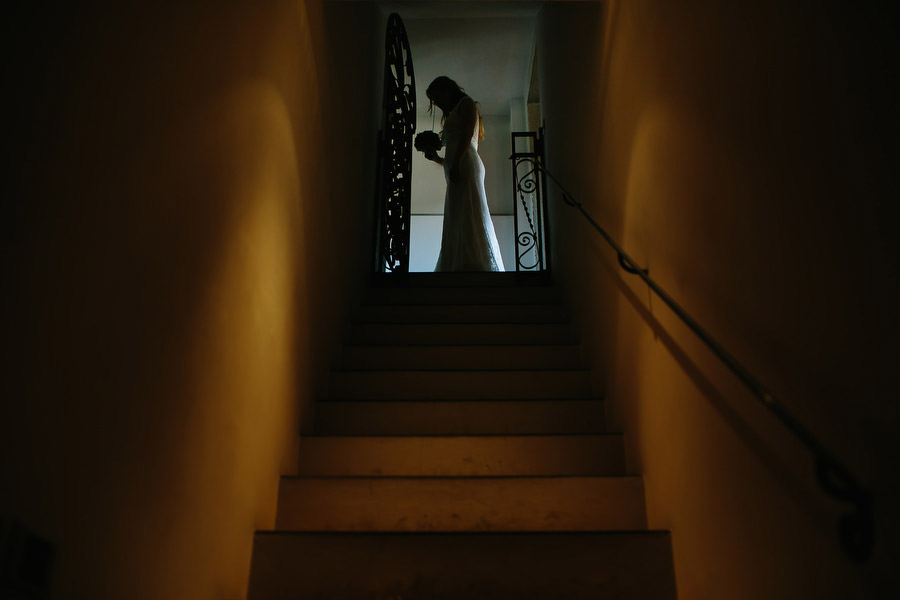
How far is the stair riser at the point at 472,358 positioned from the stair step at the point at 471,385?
0.23 metres

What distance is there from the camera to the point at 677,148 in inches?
72.8

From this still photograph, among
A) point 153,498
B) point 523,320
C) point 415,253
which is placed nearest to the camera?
point 153,498

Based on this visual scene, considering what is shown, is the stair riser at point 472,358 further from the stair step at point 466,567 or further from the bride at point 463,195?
the bride at point 463,195

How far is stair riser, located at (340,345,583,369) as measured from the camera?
10.8ft

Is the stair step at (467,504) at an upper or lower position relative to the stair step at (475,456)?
lower

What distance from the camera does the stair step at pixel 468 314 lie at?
3.84m

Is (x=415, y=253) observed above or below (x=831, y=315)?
above

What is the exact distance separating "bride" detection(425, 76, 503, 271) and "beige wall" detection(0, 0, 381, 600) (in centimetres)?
301

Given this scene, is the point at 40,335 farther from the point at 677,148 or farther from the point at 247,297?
the point at 677,148

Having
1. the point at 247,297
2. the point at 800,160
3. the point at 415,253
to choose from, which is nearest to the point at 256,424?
the point at 247,297

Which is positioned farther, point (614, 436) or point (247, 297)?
point (614, 436)

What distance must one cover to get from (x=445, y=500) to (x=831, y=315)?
1.47 meters

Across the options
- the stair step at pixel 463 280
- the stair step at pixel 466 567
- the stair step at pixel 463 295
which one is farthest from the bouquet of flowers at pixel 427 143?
the stair step at pixel 466 567

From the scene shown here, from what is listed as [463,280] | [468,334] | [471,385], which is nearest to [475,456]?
[471,385]
